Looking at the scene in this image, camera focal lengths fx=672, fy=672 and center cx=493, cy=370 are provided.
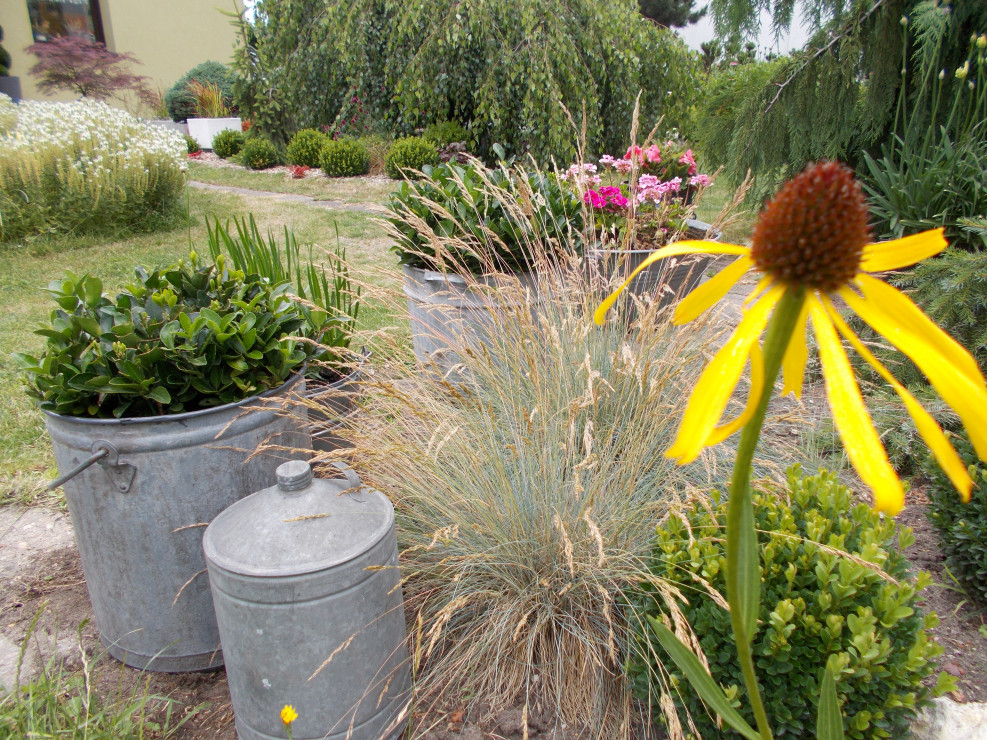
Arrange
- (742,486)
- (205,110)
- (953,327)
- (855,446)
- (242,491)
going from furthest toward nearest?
(205,110) < (953,327) < (242,491) < (742,486) < (855,446)

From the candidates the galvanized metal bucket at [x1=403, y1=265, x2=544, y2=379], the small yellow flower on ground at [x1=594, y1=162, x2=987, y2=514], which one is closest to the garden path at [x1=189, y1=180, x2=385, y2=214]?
the galvanized metal bucket at [x1=403, y1=265, x2=544, y2=379]

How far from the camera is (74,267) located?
5328 mm

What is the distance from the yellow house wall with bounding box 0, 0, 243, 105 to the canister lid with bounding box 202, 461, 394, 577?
16.6m

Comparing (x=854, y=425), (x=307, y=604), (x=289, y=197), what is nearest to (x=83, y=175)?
(x=289, y=197)

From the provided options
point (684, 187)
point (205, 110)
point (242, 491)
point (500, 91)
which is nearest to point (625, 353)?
point (242, 491)

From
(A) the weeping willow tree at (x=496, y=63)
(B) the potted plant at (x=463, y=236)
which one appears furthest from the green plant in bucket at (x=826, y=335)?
(A) the weeping willow tree at (x=496, y=63)

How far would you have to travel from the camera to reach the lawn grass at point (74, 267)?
2.85 m

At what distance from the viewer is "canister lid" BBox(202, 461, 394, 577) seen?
1.34m

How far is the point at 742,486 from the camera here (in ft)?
1.95

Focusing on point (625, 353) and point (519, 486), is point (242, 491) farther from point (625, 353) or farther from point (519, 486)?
point (625, 353)

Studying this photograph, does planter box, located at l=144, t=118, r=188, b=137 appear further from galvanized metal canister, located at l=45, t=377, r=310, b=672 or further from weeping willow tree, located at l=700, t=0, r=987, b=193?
galvanized metal canister, located at l=45, t=377, r=310, b=672

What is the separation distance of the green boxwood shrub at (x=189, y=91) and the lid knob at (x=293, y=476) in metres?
15.9

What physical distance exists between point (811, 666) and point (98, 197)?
6679 millimetres

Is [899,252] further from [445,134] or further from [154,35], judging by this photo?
[154,35]
